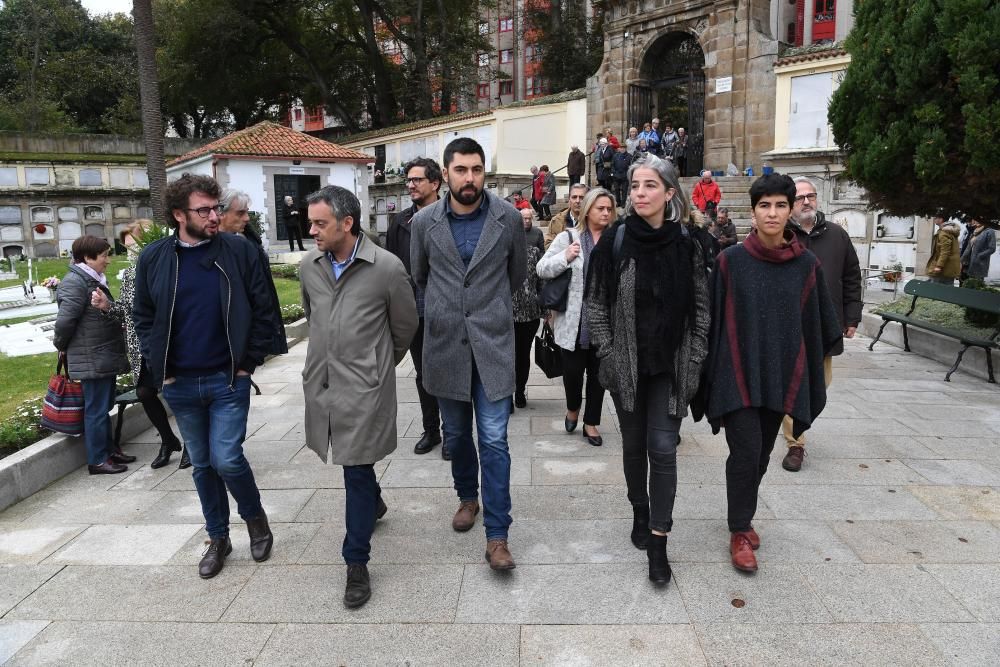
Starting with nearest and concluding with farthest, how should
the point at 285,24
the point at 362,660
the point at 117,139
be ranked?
the point at 362,660 → the point at 117,139 → the point at 285,24

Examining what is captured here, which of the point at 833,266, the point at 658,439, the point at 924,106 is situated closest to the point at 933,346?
the point at 924,106

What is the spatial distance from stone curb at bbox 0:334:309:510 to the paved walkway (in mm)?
104

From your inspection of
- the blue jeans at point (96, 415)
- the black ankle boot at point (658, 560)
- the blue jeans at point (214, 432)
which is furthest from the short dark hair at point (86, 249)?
the black ankle boot at point (658, 560)

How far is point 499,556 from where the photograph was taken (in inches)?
137

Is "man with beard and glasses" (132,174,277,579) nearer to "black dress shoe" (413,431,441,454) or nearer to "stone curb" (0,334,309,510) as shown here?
"stone curb" (0,334,309,510)

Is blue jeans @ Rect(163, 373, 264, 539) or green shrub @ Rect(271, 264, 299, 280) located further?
green shrub @ Rect(271, 264, 299, 280)

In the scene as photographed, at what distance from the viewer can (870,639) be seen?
9.59 ft

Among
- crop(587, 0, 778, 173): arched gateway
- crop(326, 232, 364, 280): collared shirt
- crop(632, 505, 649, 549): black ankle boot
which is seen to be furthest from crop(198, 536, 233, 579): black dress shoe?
crop(587, 0, 778, 173): arched gateway

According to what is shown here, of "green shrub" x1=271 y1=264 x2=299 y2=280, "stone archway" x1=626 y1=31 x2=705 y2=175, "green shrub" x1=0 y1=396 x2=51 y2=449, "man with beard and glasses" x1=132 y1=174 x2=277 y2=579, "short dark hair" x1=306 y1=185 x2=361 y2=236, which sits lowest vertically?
"green shrub" x1=0 y1=396 x2=51 y2=449

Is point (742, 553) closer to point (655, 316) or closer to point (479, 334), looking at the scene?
point (655, 316)

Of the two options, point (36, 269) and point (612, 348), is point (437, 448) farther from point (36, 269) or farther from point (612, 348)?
point (36, 269)

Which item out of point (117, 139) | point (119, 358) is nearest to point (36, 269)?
point (117, 139)

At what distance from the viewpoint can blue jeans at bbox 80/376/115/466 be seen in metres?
5.05

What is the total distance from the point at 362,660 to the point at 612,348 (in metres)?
1.73
